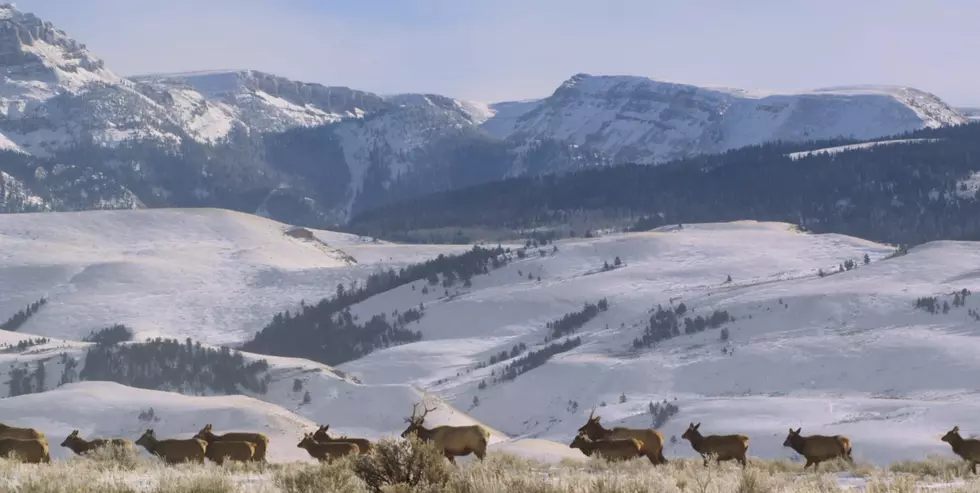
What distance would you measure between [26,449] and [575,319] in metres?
99.9

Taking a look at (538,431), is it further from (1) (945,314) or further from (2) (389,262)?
(2) (389,262)

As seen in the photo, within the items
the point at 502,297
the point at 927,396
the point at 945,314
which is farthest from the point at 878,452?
the point at 502,297

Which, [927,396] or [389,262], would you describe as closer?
[927,396]

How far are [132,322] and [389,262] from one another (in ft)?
184

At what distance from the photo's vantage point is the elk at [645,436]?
82.8ft

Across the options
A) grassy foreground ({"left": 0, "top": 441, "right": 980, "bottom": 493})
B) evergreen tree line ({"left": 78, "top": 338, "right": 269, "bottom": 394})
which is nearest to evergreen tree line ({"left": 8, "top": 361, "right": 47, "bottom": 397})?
evergreen tree line ({"left": 78, "top": 338, "right": 269, "bottom": 394})

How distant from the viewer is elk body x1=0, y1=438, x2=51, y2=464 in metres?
23.7

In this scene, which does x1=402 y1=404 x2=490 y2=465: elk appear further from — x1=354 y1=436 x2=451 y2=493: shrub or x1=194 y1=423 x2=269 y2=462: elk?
x1=354 y1=436 x2=451 y2=493: shrub

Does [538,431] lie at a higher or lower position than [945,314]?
lower

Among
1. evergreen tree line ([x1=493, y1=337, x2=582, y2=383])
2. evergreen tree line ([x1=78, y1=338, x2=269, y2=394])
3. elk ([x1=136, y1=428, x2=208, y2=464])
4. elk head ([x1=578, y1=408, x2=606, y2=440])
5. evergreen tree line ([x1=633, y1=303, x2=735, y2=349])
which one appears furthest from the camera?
evergreen tree line ([x1=633, y1=303, x2=735, y2=349])

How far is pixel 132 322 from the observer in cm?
13025

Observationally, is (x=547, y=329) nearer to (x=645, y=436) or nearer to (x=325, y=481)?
(x=645, y=436)

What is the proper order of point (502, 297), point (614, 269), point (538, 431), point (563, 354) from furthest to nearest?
point (614, 269) < point (502, 297) < point (563, 354) < point (538, 431)

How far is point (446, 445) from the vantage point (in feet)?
78.7
